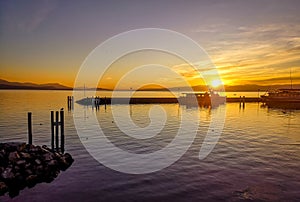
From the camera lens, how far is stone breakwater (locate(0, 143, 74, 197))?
1513cm

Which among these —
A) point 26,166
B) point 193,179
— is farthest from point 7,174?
point 193,179

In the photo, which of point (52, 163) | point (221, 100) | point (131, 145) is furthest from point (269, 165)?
point (221, 100)

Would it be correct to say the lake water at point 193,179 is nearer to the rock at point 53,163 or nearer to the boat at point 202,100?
the rock at point 53,163

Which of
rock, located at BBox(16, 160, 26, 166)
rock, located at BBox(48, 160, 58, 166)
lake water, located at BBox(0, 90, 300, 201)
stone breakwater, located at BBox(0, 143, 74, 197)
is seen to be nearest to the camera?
lake water, located at BBox(0, 90, 300, 201)

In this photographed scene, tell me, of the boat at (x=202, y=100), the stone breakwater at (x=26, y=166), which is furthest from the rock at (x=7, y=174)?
the boat at (x=202, y=100)

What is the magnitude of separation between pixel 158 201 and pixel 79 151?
12755 millimetres

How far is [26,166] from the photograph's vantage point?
16.6m

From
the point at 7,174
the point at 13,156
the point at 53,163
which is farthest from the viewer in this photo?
the point at 53,163

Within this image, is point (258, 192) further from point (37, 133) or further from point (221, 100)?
point (221, 100)

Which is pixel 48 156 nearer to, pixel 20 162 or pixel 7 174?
pixel 20 162

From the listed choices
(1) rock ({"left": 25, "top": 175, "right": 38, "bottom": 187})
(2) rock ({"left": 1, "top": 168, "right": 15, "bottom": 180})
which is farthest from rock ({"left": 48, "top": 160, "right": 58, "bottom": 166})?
(2) rock ({"left": 1, "top": 168, "right": 15, "bottom": 180})

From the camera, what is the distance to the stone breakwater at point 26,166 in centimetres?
1513

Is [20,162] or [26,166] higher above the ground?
[20,162]

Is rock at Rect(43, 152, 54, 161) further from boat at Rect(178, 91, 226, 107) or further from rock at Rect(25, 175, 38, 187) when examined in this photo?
boat at Rect(178, 91, 226, 107)
